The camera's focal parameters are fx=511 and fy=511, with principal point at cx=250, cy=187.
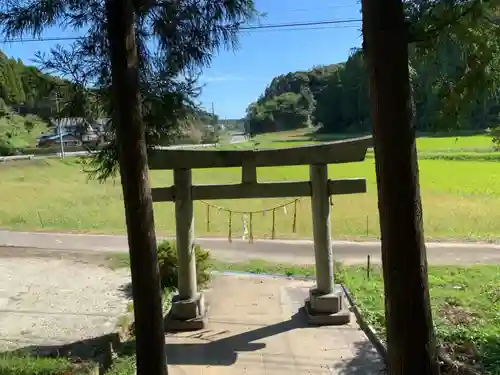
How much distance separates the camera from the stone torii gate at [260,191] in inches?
213

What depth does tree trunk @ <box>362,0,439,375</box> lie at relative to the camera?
2.28 m

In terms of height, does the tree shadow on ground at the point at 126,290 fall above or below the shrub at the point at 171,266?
below

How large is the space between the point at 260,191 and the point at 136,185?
8.50 ft

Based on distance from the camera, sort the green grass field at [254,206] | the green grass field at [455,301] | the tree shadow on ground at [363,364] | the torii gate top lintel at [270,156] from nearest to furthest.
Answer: the tree shadow on ground at [363,364] < the green grass field at [455,301] < the torii gate top lintel at [270,156] < the green grass field at [254,206]

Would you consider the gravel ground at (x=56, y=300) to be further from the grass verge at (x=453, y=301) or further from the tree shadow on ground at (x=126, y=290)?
the grass verge at (x=453, y=301)

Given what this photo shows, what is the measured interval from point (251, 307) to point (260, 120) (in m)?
7.24

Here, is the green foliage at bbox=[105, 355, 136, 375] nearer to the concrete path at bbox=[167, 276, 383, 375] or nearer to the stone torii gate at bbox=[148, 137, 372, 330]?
the concrete path at bbox=[167, 276, 383, 375]

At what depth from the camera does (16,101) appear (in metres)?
4.00

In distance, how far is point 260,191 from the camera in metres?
5.65

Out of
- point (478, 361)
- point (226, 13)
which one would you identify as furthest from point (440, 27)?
point (478, 361)

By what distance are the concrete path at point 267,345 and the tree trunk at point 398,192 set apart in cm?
206

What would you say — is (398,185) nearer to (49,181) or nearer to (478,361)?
(478,361)

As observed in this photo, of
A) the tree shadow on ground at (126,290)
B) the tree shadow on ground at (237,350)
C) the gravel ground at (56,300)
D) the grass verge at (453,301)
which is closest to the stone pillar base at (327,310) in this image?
the tree shadow on ground at (237,350)

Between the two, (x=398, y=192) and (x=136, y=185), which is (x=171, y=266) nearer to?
(x=136, y=185)
